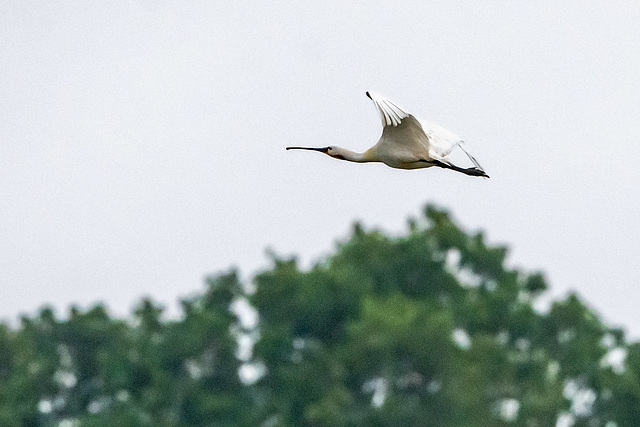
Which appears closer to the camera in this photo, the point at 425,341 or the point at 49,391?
the point at 425,341

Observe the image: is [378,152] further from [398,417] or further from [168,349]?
[168,349]

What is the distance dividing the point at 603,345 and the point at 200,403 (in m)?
13.5

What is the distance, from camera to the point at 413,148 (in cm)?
2052

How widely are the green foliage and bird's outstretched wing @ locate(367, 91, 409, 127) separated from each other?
34370mm

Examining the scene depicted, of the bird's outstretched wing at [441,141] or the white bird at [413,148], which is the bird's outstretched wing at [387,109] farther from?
the bird's outstretched wing at [441,141]

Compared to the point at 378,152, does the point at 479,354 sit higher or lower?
higher

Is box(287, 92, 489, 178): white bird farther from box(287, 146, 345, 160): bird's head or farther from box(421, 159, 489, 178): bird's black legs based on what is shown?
box(287, 146, 345, 160): bird's head

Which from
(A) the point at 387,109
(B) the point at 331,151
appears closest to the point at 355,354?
(B) the point at 331,151

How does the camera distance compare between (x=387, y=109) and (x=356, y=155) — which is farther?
(x=356, y=155)

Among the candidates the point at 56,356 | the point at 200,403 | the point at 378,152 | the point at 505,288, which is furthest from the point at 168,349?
the point at 378,152

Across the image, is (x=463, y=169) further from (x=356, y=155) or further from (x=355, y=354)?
(x=355, y=354)

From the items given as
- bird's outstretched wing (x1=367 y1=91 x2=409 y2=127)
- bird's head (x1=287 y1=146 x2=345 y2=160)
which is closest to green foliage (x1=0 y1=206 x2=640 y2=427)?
bird's head (x1=287 y1=146 x2=345 y2=160)

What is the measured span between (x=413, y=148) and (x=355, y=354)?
34368 millimetres

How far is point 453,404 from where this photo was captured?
53812 millimetres
